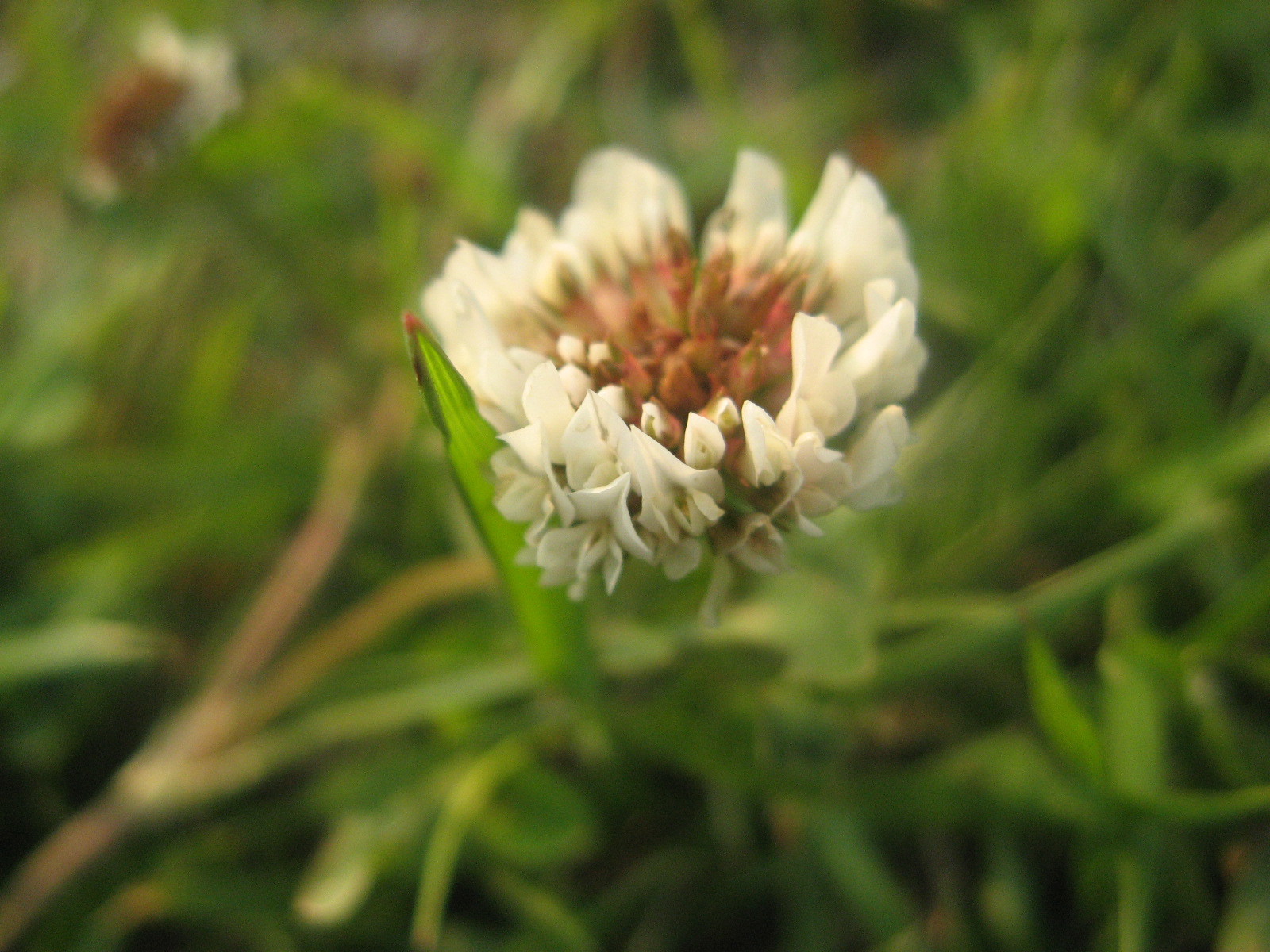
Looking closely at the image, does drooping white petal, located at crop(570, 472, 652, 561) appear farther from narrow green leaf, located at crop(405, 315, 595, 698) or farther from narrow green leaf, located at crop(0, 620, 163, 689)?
narrow green leaf, located at crop(0, 620, 163, 689)

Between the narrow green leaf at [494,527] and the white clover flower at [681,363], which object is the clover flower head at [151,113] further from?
the narrow green leaf at [494,527]

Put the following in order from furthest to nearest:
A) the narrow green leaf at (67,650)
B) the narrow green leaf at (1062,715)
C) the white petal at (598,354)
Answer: the narrow green leaf at (67,650) < the narrow green leaf at (1062,715) < the white petal at (598,354)

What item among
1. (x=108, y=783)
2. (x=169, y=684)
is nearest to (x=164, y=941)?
(x=108, y=783)

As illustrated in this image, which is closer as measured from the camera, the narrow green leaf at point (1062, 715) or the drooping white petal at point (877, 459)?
the drooping white petal at point (877, 459)

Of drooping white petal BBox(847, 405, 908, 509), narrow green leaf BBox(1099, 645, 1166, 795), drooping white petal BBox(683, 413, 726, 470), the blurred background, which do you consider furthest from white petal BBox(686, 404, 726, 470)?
narrow green leaf BBox(1099, 645, 1166, 795)

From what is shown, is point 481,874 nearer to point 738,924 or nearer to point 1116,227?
point 738,924

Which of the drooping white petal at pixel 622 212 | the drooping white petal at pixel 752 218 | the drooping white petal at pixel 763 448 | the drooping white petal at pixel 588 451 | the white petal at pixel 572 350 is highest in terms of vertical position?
the drooping white petal at pixel 622 212

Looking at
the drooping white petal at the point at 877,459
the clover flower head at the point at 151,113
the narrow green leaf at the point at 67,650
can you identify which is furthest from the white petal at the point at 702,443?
the clover flower head at the point at 151,113
